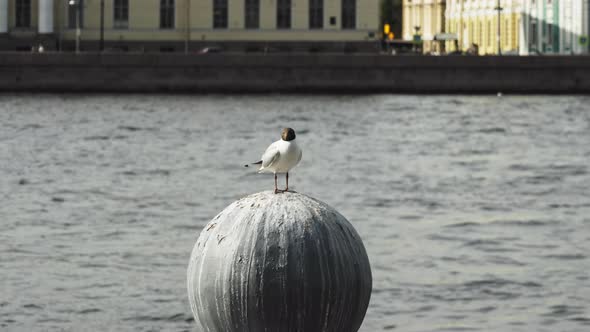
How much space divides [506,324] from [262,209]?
8192mm

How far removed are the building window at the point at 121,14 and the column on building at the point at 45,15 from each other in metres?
4.15

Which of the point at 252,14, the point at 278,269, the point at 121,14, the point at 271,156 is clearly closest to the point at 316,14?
the point at 252,14

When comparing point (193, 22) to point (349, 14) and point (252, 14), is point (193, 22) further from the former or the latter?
point (349, 14)

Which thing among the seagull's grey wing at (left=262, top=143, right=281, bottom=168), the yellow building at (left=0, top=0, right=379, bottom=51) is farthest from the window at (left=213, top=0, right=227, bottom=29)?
the seagull's grey wing at (left=262, top=143, right=281, bottom=168)

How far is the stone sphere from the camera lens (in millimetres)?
10516

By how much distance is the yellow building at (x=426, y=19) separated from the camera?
119 metres

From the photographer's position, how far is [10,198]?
106 feet

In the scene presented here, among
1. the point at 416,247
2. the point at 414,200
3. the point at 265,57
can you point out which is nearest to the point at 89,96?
the point at 265,57

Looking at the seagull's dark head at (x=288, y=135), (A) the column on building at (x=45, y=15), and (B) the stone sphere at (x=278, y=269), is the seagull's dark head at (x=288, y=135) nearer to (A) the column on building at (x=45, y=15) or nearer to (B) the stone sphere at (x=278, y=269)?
(B) the stone sphere at (x=278, y=269)

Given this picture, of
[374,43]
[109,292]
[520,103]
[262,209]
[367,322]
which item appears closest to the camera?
[262,209]

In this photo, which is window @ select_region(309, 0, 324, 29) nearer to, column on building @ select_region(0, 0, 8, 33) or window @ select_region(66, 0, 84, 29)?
window @ select_region(66, 0, 84, 29)

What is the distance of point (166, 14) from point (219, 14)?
2959mm

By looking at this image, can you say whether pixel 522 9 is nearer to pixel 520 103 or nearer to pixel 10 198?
pixel 520 103

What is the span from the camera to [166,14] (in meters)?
88.2
